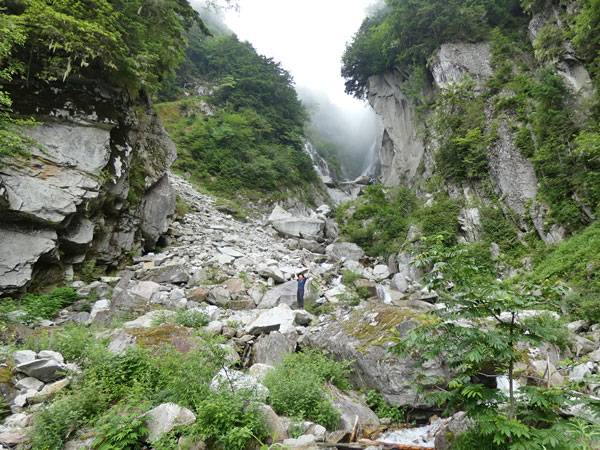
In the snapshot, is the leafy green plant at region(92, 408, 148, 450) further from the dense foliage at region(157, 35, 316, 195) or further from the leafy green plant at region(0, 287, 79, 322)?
the dense foliage at region(157, 35, 316, 195)

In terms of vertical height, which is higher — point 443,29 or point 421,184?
point 443,29

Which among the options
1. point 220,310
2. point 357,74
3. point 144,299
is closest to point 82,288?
point 144,299

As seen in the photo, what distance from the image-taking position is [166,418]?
2967mm

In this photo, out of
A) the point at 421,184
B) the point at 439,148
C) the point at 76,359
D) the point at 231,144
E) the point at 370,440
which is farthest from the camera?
the point at 231,144

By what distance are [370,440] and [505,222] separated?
40.4 ft

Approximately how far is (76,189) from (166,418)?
25.1 feet

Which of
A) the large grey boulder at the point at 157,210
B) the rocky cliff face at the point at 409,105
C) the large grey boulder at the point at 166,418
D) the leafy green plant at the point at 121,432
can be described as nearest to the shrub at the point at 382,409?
the large grey boulder at the point at 166,418

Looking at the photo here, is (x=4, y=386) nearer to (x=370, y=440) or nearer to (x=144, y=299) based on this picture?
(x=144, y=299)

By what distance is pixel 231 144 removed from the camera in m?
22.5

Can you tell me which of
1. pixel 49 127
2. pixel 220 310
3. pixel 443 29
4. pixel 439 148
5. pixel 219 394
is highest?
pixel 443 29

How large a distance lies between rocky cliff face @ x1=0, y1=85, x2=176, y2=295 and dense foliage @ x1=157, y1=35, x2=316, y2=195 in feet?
30.8

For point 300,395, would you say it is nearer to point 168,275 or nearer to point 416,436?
point 416,436

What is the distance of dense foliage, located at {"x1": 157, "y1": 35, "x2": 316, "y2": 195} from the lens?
21.2 m

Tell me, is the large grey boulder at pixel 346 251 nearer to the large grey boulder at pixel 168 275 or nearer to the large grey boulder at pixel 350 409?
the large grey boulder at pixel 168 275
